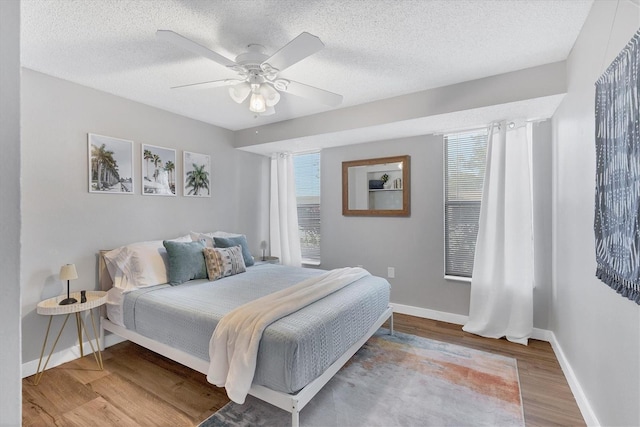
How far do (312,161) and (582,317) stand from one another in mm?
3531

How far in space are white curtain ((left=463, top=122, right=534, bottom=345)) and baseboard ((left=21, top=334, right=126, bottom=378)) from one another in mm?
3632

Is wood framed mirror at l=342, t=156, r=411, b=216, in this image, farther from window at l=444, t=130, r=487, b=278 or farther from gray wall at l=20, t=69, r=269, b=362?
gray wall at l=20, t=69, r=269, b=362

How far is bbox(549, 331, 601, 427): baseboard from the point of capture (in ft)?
5.86

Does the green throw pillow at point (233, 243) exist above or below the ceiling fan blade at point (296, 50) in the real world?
below

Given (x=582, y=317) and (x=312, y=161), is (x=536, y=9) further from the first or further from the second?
A: (x=312, y=161)

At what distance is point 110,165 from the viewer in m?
2.95

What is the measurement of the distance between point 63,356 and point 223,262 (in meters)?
1.53

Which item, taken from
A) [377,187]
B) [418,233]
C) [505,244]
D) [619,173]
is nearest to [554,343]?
[505,244]

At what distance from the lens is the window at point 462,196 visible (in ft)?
11.1

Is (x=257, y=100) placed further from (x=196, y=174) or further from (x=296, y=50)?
(x=196, y=174)

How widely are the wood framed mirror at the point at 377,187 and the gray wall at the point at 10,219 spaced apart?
3.51 metres

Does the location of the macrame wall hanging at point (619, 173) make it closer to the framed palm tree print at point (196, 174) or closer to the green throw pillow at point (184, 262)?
the green throw pillow at point (184, 262)

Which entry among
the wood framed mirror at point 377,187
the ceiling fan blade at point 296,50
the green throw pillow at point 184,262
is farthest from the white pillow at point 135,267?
the wood framed mirror at point 377,187

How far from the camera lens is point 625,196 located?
1205mm
